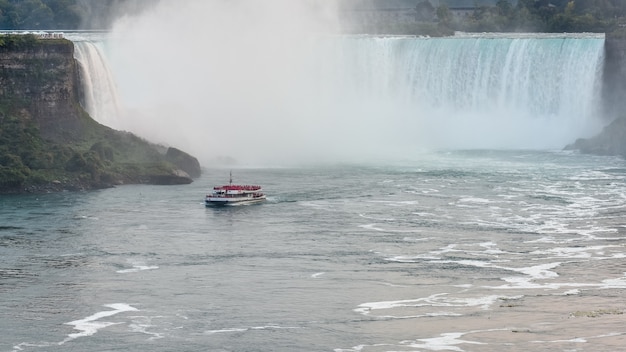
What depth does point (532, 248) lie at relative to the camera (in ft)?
132

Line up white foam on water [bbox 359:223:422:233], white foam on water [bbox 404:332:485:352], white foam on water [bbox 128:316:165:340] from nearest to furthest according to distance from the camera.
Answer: white foam on water [bbox 404:332:485:352] → white foam on water [bbox 128:316:165:340] → white foam on water [bbox 359:223:422:233]

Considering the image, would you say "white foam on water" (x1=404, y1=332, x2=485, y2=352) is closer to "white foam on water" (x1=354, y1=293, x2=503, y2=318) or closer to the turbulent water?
the turbulent water

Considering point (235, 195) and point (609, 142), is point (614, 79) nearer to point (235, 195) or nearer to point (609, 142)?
point (609, 142)

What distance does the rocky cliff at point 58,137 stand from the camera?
52094mm

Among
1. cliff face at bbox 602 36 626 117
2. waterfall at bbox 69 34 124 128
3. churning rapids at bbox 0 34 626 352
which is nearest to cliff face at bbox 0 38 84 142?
waterfall at bbox 69 34 124 128

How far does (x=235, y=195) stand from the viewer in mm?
48938

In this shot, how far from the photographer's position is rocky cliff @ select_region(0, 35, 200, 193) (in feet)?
171

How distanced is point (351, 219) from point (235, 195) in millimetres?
4985

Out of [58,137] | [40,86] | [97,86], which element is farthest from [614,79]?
[40,86]

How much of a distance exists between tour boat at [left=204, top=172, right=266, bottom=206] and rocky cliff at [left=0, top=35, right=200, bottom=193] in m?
4.51

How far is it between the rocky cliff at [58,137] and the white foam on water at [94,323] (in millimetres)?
18117

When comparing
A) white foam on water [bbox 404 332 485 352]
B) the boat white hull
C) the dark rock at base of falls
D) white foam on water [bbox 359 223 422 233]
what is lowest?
white foam on water [bbox 404 332 485 352]

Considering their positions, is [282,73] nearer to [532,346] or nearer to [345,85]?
[345,85]

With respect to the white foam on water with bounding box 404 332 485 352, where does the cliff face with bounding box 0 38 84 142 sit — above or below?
above
